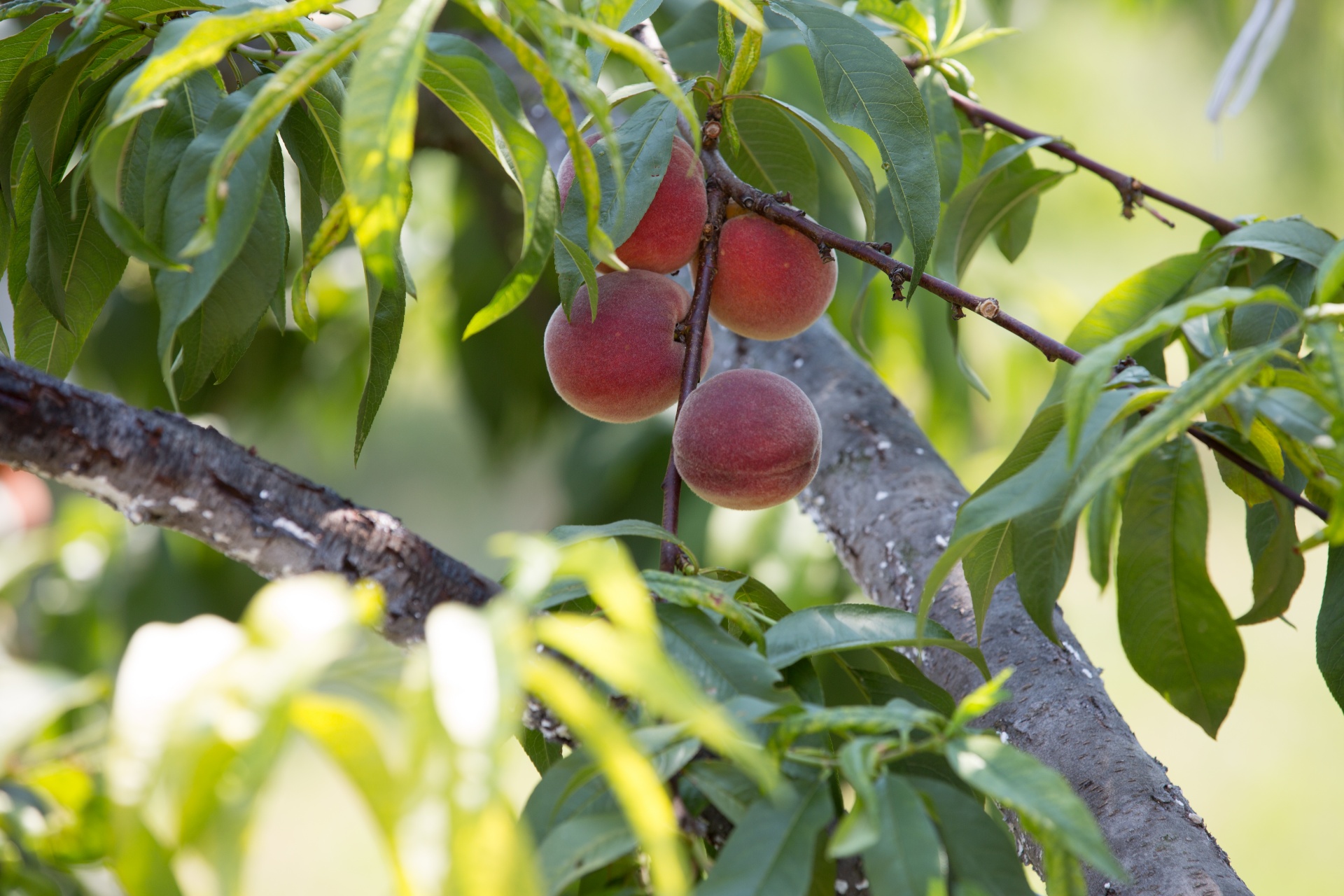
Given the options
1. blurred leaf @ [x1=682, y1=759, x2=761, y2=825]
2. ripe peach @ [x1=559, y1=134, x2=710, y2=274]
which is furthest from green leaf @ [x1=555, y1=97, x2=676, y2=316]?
blurred leaf @ [x1=682, y1=759, x2=761, y2=825]

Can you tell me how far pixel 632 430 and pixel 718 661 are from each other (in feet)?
2.35

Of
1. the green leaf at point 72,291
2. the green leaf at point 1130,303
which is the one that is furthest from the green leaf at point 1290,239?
the green leaf at point 72,291

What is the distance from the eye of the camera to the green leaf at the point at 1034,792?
0.60ft

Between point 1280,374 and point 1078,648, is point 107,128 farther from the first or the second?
point 1078,648

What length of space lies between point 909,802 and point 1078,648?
0.84 feet

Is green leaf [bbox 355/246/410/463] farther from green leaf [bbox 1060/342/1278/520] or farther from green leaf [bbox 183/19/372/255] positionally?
green leaf [bbox 1060/342/1278/520]

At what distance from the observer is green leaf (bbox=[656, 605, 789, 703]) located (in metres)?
0.24

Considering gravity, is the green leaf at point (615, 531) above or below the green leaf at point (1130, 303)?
below

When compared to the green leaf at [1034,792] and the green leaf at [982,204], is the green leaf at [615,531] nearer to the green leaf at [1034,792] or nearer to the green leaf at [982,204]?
the green leaf at [1034,792]

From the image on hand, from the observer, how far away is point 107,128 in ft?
0.70

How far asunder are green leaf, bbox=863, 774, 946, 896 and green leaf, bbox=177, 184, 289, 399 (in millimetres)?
227

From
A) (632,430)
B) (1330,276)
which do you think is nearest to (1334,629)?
(1330,276)

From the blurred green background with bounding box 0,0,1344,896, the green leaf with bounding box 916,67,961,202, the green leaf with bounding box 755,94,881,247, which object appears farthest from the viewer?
the blurred green background with bounding box 0,0,1344,896

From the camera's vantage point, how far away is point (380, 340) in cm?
33
